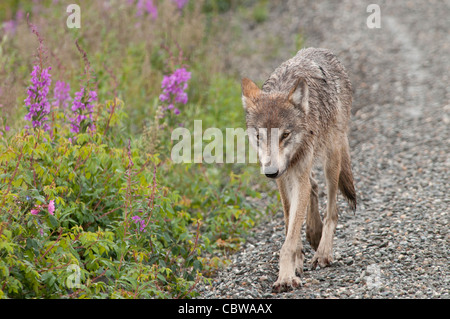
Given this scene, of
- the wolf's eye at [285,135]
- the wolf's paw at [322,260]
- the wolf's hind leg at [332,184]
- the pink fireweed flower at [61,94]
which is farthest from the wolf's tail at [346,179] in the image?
the pink fireweed flower at [61,94]

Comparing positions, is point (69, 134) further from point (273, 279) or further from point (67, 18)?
point (67, 18)

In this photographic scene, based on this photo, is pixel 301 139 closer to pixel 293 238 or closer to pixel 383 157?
pixel 293 238

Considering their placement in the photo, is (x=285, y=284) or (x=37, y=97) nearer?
(x=285, y=284)

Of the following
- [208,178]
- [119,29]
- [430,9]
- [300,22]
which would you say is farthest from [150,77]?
[430,9]

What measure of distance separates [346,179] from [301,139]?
3.90 feet

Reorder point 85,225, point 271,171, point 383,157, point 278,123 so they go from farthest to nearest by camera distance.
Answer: point 383,157 → point 85,225 → point 278,123 → point 271,171

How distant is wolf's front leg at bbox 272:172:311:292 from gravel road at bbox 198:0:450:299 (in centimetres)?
12

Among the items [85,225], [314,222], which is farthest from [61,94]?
[314,222]

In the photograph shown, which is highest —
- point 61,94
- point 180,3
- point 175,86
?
point 180,3

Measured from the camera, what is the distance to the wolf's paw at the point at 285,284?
5.61 meters

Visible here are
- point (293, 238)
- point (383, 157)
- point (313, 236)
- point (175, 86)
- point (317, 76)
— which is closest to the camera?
point (293, 238)

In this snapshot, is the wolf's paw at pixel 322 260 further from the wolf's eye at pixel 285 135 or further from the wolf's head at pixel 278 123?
the wolf's eye at pixel 285 135

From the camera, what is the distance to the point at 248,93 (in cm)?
603

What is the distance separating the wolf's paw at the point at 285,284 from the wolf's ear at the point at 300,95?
5.05 ft
